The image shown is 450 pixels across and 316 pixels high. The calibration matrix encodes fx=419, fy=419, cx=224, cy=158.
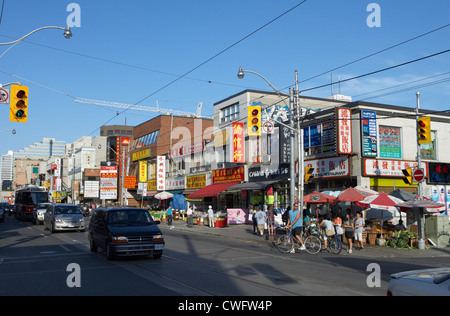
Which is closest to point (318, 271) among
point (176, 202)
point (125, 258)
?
point (125, 258)

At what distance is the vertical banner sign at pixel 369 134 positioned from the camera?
25.0 metres

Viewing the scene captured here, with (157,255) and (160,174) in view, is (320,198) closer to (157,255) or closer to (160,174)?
(157,255)

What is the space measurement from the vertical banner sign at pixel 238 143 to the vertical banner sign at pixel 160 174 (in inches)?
716

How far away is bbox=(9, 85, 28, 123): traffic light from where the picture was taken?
15.2 meters

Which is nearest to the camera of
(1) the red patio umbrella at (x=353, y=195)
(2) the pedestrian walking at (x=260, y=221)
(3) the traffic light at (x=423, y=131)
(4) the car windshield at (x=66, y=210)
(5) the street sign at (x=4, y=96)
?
(5) the street sign at (x=4, y=96)

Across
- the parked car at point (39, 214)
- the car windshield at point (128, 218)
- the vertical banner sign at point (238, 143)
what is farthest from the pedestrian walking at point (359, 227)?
the parked car at point (39, 214)

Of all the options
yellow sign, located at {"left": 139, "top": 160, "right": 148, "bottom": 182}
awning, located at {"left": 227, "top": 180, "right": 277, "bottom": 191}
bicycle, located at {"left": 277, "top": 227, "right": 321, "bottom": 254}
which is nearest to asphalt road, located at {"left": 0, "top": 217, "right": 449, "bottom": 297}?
bicycle, located at {"left": 277, "top": 227, "right": 321, "bottom": 254}

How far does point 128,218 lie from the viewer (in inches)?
551

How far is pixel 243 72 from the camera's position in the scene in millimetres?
22281

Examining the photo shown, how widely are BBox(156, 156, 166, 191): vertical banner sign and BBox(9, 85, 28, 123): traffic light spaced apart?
34.9m

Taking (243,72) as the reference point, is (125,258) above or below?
below

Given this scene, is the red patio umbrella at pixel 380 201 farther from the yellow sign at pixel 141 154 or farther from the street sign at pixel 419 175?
the yellow sign at pixel 141 154
